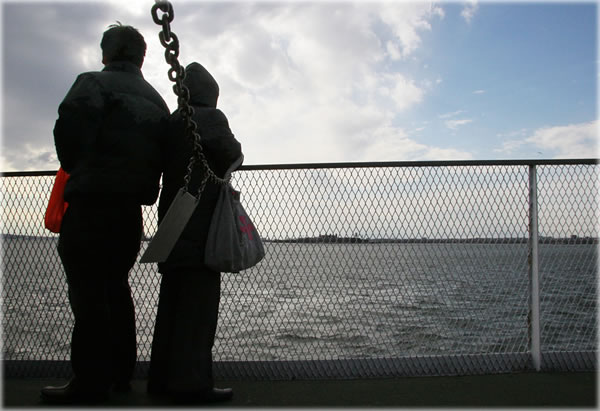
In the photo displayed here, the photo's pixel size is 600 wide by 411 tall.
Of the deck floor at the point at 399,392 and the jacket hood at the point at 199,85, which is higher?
the jacket hood at the point at 199,85

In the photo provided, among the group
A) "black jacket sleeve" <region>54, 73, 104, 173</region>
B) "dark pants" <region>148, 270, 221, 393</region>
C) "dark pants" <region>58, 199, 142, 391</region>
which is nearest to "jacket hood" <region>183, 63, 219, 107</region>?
"black jacket sleeve" <region>54, 73, 104, 173</region>

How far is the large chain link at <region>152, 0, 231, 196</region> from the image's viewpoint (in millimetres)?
2383

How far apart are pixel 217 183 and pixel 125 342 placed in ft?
3.73

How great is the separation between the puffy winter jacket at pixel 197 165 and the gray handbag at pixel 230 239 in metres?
0.06

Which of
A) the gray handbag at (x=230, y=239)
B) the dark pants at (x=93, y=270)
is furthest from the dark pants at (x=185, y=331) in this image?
the dark pants at (x=93, y=270)

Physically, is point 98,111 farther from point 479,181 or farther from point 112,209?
point 479,181

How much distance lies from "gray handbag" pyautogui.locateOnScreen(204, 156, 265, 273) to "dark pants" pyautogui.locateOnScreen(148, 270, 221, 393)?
18cm

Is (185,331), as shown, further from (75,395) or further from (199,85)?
(199,85)

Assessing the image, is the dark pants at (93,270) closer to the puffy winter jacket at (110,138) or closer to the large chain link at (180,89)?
the puffy winter jacket at (110,138)

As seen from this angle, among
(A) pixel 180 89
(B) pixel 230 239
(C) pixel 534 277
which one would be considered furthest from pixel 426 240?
(A) pixel 180 89

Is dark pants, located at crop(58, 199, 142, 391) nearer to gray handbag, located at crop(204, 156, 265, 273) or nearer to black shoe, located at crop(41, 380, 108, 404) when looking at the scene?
black shoe, located at crop(41, 380, 108, 404)

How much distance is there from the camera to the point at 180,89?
2.58m

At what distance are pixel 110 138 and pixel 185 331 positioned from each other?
3.72ft

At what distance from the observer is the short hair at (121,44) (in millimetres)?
3100
